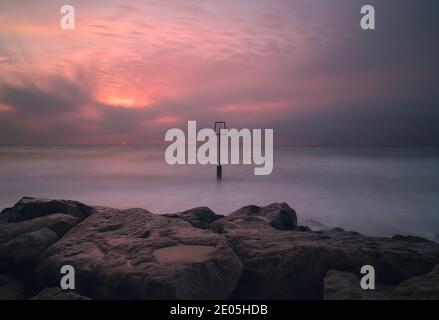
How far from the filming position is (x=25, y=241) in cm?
516

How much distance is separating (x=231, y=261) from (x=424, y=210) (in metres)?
15.3

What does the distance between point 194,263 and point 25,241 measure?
2875 mm

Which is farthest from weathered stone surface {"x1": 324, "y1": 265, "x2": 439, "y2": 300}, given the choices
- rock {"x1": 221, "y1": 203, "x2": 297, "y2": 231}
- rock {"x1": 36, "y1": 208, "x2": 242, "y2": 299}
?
rock {"x1": 221, "y1": 203, "x2": 297, "y2": 231}

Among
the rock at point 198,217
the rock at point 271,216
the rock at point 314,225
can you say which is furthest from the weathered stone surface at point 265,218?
the rock at point 314,225

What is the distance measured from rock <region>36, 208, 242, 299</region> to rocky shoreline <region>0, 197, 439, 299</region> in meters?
0.01

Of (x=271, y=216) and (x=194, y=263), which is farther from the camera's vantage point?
(x=271, y=216)

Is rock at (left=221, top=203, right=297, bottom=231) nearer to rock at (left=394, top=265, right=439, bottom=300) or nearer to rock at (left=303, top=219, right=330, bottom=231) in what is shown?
rock at (left=394, top=265, right=439, bottom=300)

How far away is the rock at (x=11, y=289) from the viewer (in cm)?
456

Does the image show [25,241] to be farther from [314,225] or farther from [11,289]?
[314,225]

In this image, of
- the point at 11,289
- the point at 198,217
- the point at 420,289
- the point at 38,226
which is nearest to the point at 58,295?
the point at 11,289

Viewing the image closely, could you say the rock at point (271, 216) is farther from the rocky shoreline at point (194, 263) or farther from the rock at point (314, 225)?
the rock at point (314, 225)

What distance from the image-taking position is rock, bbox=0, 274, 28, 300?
4562mm

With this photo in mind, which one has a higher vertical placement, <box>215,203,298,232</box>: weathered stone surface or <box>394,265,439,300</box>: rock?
<box>215,203,298,232</box>: weathered stone surface

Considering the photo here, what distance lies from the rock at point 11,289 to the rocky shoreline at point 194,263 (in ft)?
0.04
